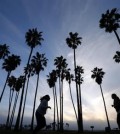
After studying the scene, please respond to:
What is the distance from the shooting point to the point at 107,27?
32812 mm

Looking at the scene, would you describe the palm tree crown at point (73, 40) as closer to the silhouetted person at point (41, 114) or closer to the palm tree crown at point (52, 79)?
the palm tree crown at point (52, 79)

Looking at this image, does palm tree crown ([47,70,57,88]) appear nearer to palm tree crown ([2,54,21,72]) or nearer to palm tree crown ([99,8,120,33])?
palm tree crown ([2,54,21,72])

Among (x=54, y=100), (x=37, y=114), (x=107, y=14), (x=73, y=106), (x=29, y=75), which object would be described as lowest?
(x=37, y=114)

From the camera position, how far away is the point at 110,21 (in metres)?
32.5

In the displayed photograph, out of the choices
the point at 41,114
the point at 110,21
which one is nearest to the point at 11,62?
the point at 110,21

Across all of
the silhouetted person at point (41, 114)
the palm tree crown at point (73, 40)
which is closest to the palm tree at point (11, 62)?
the palm tree crown at point (73, 40)

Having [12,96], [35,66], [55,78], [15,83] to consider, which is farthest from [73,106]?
[12,96]

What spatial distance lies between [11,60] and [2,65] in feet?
15.1

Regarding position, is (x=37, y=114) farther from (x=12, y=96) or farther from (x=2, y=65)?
(x=12, y=96)

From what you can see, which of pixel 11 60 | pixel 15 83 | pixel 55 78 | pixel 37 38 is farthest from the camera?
pixel 15 83

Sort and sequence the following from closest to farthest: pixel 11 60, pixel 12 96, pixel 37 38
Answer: pixel 37 38, pixel 11 60, pixel 12 96

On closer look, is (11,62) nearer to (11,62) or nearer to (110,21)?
(11,62)

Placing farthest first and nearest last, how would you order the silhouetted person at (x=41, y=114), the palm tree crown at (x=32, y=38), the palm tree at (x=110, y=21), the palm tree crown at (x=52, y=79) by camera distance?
the palm tree crown at (x=52, y=79)
the palm tree crown at (x=32, y=38)
the palm tree at (x=110, y=21)
the silhouetted person at (x=41, y=114)

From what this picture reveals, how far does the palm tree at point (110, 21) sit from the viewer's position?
31797 millimetres
